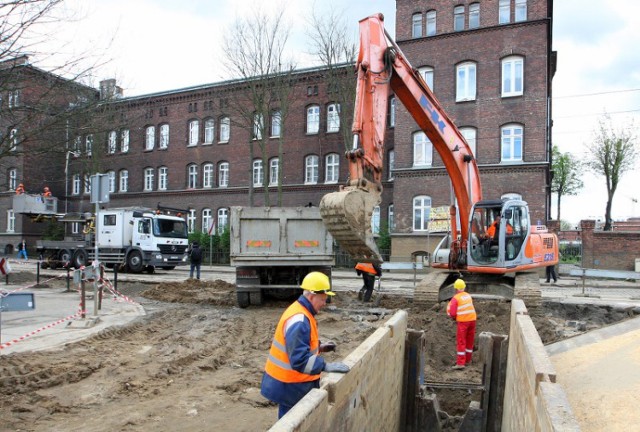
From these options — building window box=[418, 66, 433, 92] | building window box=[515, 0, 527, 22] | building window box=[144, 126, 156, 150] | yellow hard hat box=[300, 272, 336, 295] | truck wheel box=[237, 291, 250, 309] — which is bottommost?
truck wheel box=[237, 291, 250, 309]

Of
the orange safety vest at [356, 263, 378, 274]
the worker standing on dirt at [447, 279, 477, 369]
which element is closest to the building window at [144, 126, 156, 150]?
the orange safety vest at [356, 263, 378, 274]

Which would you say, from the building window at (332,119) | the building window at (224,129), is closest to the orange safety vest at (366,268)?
the building window at (332,119)

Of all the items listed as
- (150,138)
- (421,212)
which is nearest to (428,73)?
(421,212)

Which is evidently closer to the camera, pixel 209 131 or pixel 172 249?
pixel 172 249

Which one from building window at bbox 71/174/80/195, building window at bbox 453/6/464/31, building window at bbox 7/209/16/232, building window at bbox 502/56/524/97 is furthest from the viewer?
building window at bbox 71/174/80/195

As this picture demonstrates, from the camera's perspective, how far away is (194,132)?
132 feet

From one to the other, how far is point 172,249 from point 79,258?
Result: 5340 millimetres

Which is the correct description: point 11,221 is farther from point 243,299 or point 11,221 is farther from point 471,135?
point 243,299

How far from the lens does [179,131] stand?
1599 inches

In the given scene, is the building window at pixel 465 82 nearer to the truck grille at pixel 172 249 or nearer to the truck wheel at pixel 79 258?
the truck grille at pixel 172 249

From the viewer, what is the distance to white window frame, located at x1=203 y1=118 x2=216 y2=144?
129 ft

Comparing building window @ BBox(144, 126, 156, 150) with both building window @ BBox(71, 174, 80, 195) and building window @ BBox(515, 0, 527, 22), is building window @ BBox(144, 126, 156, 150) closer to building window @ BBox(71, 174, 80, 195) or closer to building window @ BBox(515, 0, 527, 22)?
building window @ BBox(71, 174, 80, 195)

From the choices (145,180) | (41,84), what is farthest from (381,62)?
(145,180)

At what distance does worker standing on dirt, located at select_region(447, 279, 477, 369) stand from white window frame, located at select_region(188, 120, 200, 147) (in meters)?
33.1
